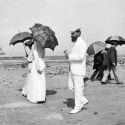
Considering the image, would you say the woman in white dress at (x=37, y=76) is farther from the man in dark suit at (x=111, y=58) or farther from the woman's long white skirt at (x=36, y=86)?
the man in dark suit at (x=111, y=58)

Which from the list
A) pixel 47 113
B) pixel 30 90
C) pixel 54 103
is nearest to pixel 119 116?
pixel 47 113

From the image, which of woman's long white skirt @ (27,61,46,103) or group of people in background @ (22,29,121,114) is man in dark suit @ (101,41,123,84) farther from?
woman's long white skirt @ (27,61,46,103)

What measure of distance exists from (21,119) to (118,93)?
200 inches

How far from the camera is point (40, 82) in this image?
11.3 meters

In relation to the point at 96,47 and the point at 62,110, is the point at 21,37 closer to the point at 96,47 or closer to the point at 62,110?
the point at 62,110

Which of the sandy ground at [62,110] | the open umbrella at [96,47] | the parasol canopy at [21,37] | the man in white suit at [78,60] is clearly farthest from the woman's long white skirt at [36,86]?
the open umbrella at [96,47]

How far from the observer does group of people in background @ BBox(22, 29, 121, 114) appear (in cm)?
915

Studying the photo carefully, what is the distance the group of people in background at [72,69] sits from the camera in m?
9.15

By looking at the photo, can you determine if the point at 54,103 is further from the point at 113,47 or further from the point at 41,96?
the point at 113,47

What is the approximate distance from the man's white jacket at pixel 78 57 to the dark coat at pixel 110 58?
650 cm

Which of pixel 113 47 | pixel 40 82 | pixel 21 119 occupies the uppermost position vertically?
pixel 113 47

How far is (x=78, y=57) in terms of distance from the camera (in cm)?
903

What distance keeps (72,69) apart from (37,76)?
7.29ft

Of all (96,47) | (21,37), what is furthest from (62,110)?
(96,47)
